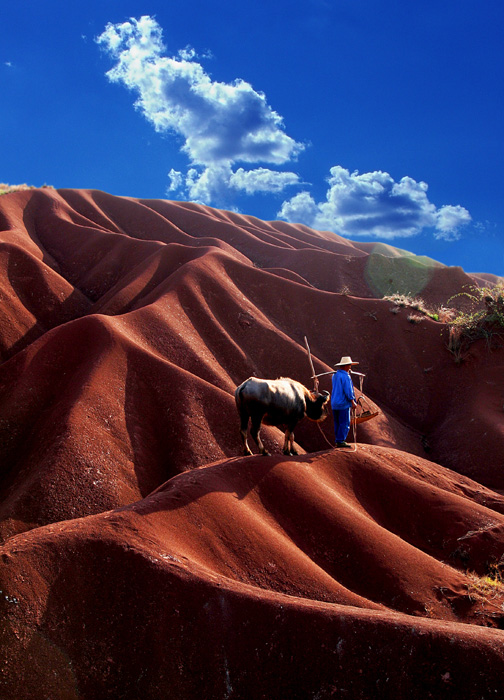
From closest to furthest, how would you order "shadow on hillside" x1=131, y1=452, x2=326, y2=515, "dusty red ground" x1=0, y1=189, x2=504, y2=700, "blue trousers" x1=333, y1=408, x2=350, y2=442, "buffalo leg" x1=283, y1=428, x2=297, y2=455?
"dusty red ground" x1=0, y1=189, x2=504, y2=700 < "shadow on hillside" x1=131, y1=452, x2=326, y2=515 < "buffalo leg" x1=283, y1=428, x2=297, y2=455 < "blue trousers" x1=333, y1=408, x2=350, y2=442

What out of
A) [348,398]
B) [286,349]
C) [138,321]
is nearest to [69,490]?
[348,398]

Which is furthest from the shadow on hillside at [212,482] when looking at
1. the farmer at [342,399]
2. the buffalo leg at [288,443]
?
the farmer at [342,399]

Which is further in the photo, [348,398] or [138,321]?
[138,321]

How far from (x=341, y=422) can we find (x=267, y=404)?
2.15m

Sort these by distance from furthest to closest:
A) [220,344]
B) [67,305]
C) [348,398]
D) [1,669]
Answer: [67,305], [220,344], [348,398], [1,669]

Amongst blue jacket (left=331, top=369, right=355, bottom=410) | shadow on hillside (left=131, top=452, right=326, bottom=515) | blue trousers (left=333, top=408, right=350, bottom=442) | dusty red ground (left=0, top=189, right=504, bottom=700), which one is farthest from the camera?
blue trousers (left=333, top=408, right=350, bottom=442)

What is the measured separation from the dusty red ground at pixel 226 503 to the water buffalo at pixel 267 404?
89cm

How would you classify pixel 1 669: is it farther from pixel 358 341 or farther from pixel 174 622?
pixel 358 341

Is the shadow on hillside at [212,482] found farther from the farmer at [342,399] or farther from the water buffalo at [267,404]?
the farmer at [342,399]

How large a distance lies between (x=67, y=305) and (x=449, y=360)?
18667 mm

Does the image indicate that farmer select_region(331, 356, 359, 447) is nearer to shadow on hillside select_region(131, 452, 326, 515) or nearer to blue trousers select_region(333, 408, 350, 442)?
blue trousers select_region(333, 408, 350, 442)

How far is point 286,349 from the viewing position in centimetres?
2186

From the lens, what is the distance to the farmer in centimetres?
1084

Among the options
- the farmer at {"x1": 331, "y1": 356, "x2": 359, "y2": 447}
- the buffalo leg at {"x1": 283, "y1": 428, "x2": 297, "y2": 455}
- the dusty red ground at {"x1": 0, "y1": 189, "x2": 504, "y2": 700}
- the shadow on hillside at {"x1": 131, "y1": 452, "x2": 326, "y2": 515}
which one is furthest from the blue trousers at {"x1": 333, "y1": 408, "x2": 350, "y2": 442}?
the shadow on hillside at {"x1": 131, "y1": 452, "x2": 326, "y2": 515}
